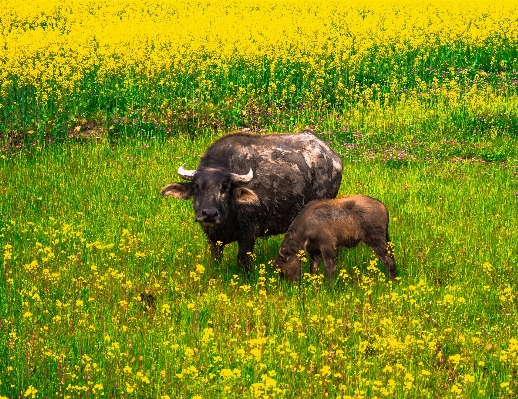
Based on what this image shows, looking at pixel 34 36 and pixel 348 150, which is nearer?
pixel 348 150

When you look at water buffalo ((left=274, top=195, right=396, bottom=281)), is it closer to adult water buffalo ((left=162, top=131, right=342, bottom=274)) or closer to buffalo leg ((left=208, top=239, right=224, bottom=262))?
adult water buffalo ((left=162, top=131, right=342, bottom=274))

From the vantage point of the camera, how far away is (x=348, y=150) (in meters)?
15.1

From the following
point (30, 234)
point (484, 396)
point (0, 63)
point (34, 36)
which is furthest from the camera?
point (34, 36)

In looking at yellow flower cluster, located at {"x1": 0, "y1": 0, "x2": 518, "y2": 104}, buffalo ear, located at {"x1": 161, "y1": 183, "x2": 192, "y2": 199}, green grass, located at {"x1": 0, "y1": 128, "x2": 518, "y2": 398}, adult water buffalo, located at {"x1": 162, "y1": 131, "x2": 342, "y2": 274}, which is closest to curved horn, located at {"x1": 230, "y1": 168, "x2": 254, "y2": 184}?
adult water buffalo, located at {"x1": 162, "y1": 131, "x2": 342, "y2": 274}

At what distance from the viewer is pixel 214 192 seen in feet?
28.8

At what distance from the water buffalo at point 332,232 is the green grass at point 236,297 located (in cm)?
27

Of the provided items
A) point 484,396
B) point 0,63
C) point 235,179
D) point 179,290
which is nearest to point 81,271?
point 179,290

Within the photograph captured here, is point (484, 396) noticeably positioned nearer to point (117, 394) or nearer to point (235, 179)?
point (117, 394)

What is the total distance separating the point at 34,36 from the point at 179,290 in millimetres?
15120

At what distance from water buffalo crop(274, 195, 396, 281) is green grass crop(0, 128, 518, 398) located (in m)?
0.27

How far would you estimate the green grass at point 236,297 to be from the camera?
6156mm

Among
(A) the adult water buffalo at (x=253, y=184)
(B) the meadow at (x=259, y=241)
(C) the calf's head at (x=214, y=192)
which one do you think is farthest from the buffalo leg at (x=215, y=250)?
(C) the calf's head at (x=214, y=192)

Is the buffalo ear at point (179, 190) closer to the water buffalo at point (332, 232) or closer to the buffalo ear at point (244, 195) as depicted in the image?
the buffalo ear at point (244, 195)

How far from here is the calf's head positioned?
27.8 ft
